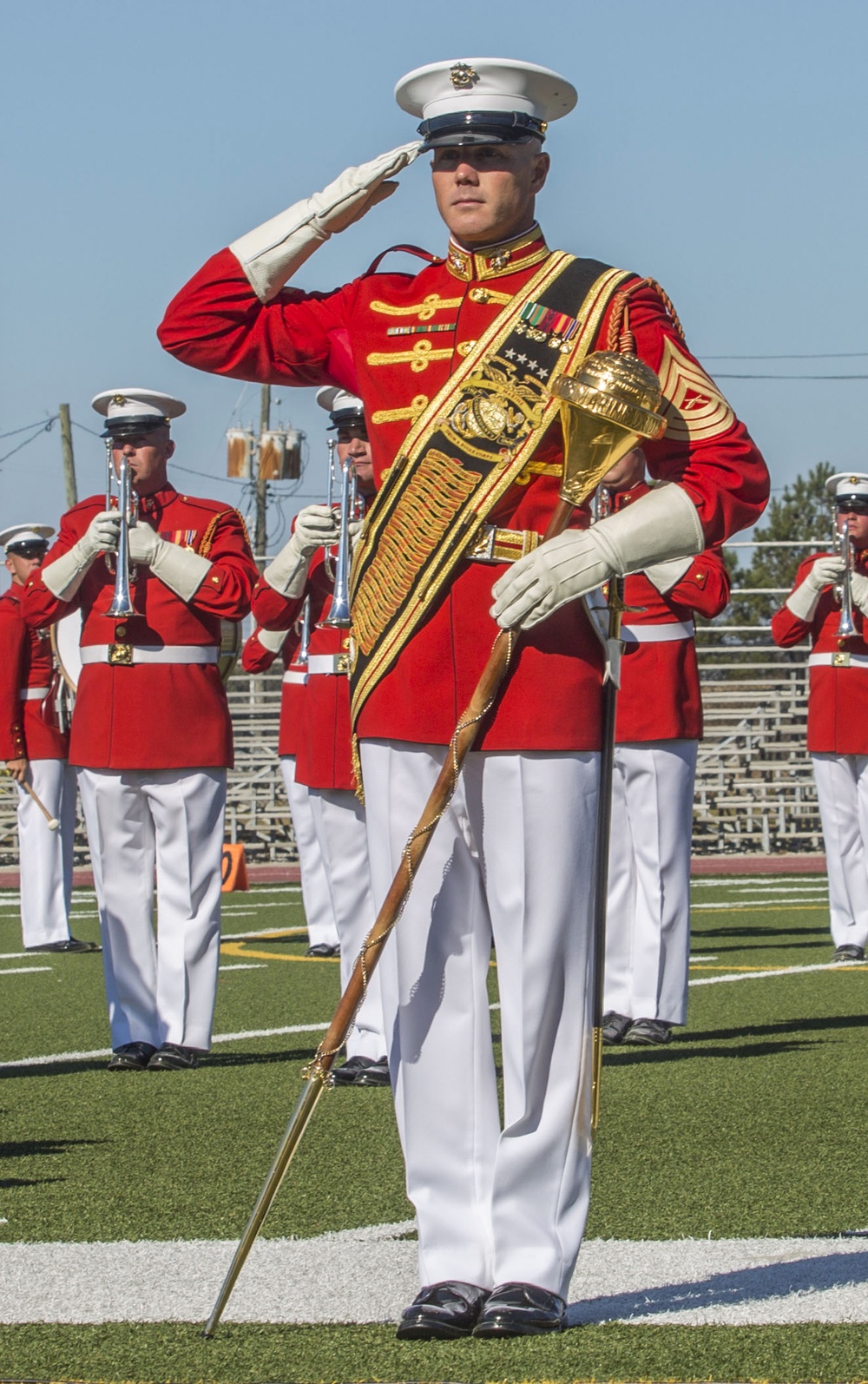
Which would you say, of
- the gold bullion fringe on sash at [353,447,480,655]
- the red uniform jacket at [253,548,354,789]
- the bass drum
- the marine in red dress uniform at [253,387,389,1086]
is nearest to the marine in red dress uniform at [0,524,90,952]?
the bass drum

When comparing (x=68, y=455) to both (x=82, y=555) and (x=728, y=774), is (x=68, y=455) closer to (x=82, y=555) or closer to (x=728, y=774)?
(x=728, y=774)

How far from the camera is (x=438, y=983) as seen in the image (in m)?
3.75

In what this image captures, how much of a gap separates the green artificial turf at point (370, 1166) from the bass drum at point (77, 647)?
1.37 metres

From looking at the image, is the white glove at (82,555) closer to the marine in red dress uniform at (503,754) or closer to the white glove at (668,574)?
the white glove at (668,574)

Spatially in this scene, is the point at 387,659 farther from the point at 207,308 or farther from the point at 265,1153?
the point at 265,1153

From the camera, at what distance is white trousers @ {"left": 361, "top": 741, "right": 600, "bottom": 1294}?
3.65 metres

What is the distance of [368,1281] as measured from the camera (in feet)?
13.0

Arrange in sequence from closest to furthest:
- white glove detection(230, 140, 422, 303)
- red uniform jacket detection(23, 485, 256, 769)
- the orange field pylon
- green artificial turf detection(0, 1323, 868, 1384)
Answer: green artificial turf detection(0, 1323, 868, 1384) → white glove detection(230, 140, 422, 303) → red uniform jacket detection(23, 485, 256, 769) → the orange field pylon

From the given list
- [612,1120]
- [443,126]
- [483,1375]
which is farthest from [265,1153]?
[443,126]

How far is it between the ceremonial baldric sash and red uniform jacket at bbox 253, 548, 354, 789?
11.7 feet

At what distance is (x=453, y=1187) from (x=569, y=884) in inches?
21.7

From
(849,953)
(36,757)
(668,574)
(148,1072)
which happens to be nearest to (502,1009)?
(148,1072)

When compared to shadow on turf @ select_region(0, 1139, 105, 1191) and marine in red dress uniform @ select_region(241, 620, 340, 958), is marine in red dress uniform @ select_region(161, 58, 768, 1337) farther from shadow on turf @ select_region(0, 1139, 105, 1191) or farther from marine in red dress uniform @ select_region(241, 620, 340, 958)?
marine in red dress uniform @ select_region(241, 620, 340, 958)

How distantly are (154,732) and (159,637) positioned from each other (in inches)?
13.7
